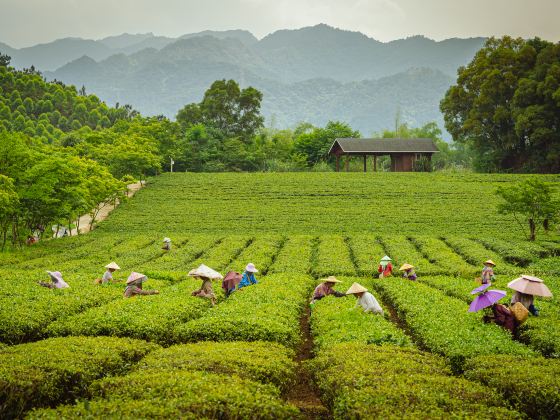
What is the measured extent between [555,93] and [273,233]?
4294cm

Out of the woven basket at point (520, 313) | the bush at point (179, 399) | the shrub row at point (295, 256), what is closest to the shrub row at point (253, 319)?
the bush at point (179, 399)

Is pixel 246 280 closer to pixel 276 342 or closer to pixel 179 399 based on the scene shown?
pixel 276 342

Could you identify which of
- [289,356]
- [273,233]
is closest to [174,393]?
[289,356]

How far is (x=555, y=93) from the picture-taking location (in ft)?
206

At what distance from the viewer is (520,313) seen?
1401 centimetres

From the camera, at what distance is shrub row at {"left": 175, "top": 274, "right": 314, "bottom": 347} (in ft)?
44.6

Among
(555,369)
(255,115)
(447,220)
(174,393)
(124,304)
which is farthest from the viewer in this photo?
(255,115)

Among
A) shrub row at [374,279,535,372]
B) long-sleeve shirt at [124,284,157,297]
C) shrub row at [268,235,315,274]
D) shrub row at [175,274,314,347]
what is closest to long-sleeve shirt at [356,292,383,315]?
shrub row at [374,279,535,372]

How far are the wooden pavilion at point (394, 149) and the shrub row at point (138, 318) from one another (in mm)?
61156

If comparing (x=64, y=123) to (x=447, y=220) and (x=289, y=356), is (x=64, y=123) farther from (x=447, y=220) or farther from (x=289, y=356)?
(x=289, y=356)

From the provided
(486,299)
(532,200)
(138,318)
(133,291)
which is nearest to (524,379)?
(486,299)

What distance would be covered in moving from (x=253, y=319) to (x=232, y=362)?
12.4 feet

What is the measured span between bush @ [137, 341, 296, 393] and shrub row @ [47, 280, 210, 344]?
1793 mm

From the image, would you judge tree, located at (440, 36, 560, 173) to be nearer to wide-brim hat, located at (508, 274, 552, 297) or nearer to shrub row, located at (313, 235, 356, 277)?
shrub row, located at (313, 235, 356, 277)
